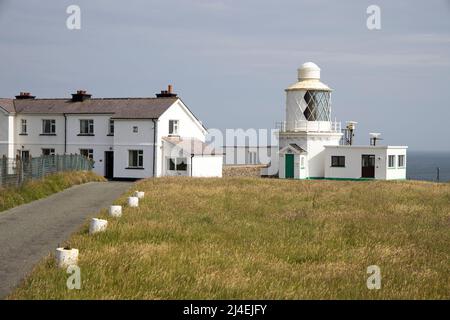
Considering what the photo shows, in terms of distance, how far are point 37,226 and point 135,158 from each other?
106 ft

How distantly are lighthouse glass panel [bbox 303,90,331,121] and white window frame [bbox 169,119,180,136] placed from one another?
30.4 ft

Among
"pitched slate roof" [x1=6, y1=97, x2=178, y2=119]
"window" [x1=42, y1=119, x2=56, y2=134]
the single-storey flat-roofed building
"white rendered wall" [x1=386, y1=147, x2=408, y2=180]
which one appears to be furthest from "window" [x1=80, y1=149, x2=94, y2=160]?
"white rendered wall" [x1=386, y1=147, x2=408, y2=180]

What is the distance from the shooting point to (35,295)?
29.1ft

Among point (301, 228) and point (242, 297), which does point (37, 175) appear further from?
point (242, 297)

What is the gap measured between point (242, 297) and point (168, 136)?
132 feet

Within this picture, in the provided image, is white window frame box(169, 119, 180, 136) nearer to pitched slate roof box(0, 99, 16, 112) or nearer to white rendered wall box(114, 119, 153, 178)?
white rendered wall box(114, 119, 153, 178)

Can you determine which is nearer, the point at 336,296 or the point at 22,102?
the point at 336,296

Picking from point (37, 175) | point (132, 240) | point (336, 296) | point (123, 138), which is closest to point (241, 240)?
point (132, 240)

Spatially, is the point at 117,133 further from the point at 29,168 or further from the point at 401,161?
the point at 29,168

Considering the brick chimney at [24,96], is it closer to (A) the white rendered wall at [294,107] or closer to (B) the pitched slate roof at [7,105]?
(B) the pitched slate roof at [7,105]

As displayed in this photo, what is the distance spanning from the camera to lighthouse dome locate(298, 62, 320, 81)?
52.3m

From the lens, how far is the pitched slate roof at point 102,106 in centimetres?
4894

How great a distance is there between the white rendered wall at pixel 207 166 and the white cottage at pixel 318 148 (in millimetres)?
4420
